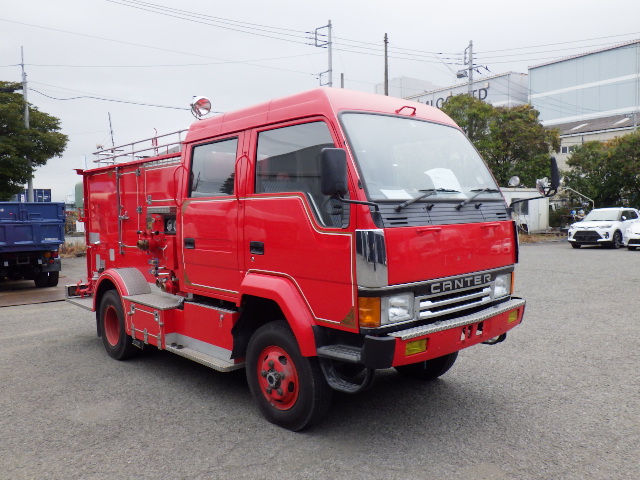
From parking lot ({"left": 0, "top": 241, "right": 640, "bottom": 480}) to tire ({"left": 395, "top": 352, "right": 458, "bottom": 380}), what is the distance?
0.10 metres

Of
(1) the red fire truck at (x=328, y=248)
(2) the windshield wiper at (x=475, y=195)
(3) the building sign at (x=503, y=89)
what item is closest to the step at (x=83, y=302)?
(1) the red fire truck at (x=328, y=248)

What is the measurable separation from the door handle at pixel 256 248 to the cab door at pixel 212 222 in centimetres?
22

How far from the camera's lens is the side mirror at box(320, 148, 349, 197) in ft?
11.2

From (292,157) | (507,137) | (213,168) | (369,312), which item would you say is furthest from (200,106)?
(507,137)

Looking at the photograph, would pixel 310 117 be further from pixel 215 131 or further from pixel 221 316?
pixel 221 316

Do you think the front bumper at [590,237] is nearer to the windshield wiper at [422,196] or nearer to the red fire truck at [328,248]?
the red fire truck at [328,248]

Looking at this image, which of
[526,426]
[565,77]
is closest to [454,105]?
[526,426]

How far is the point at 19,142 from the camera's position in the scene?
66.5ft

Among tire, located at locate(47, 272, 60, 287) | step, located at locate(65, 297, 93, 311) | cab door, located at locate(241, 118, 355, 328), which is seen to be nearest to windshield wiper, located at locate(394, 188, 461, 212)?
cab door, located at locate(241, 118, 355, 328)

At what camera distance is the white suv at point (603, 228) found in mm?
21047

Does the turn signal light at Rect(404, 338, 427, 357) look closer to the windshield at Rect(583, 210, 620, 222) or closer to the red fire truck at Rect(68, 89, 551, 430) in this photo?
the red fire truck at Rect(68, 89, 551, 430)

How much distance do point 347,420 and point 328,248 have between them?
150 centimetres

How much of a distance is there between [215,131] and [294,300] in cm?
194

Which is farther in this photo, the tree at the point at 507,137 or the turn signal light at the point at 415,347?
the tree at the point at 507,137
